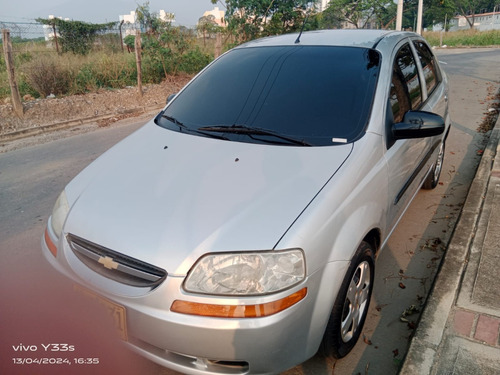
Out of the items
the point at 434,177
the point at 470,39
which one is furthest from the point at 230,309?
the point at 470,39

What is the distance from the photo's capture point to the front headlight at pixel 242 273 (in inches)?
70.6

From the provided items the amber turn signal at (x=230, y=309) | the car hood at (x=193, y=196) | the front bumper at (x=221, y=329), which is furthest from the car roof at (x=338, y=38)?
the amber turn signal at (x=230, y=309)

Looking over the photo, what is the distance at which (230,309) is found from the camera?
176 centimetres

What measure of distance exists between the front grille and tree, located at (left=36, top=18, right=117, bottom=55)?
51.3 feet

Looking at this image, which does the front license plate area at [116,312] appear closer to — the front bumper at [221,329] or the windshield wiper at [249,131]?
the front bumper at [221,329]

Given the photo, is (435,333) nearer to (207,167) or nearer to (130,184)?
(207,167)

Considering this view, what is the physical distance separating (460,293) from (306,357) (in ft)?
4.30

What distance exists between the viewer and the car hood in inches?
73.1

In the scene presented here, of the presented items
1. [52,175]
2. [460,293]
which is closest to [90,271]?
[460,293]

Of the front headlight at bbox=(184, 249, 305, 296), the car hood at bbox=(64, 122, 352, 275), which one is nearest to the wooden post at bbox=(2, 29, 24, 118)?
the car hood at bbox=(64, 122, 352, 275)

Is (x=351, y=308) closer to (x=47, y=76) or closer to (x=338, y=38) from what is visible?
(x=338, y=38)

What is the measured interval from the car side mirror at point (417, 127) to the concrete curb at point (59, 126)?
7082 millimetres

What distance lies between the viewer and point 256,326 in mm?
1756

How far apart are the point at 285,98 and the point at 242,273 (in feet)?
4.76
